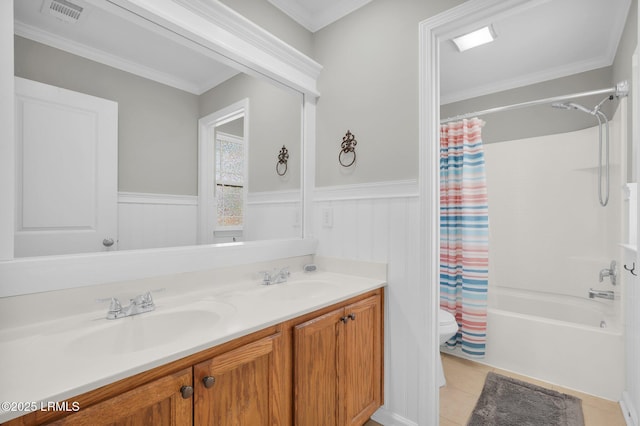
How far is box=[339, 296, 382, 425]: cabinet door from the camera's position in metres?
1.44

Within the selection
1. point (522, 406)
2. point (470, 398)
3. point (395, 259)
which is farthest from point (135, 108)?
point (522, 406)

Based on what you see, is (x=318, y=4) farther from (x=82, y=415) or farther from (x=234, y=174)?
(x=82, y=415)

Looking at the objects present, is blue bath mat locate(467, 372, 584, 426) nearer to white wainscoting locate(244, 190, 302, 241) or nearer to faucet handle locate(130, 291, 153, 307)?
white wainscoting locate(244, 190, 302, 241)

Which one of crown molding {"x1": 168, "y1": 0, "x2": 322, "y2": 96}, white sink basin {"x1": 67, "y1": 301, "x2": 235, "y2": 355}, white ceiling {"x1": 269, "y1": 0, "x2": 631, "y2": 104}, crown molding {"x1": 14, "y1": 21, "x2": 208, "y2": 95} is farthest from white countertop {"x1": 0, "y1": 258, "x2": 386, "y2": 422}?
white ceiling {"x1": 269, "y1": 0, "x2": 631, "y2": 104}

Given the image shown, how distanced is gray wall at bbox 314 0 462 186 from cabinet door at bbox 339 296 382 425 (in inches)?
29.4

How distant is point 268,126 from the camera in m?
1.91

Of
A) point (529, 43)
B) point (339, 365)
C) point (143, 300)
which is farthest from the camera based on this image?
point (529, 43)

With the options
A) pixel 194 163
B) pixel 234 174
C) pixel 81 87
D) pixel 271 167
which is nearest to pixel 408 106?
pixel 271 167

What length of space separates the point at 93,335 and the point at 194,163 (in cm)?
82

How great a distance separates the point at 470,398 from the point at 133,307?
1992 mm

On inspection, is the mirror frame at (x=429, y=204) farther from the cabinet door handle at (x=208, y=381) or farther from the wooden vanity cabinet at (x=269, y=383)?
the cabinet door handle at (x=208, y=381)

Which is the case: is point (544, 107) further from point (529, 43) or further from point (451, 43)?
point (451, 43)

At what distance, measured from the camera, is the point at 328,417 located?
4.38ft

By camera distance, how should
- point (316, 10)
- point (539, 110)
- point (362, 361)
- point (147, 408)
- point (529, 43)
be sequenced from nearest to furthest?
point (147, 408), point (362, 361), point (316, 10), point (529, 43), point (539, 110)
